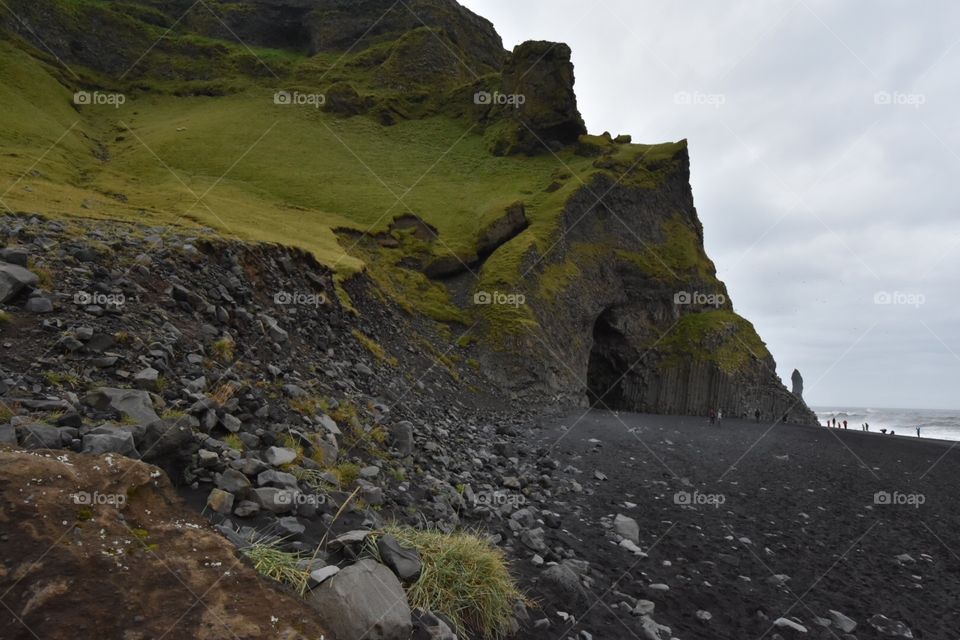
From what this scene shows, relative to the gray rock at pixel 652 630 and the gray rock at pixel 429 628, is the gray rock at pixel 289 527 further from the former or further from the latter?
the gray rock at pixel 652 630


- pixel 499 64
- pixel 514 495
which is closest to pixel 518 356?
pixel 514 495

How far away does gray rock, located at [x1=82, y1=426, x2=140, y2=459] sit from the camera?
5093mm

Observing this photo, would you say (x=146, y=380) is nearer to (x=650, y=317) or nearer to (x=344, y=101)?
(x=650, y=317)

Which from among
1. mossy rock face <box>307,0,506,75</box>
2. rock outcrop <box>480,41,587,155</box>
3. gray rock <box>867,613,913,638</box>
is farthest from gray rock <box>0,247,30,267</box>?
mossy rock face <box>307,0,506,75</box>

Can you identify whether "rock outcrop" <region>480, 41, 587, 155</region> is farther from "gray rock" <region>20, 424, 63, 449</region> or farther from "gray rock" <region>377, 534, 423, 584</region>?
Answer: "gray rock" <region>20, 424, 63, 449</region>

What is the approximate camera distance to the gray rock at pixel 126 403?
235 inches

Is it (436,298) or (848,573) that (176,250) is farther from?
(436,298)

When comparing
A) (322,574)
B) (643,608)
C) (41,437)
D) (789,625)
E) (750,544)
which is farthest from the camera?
(750,544)

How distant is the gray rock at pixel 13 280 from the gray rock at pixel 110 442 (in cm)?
408

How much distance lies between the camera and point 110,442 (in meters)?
5.20

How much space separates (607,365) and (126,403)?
52251 millimetres

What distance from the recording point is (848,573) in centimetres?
966

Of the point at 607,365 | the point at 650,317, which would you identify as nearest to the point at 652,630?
the point at 650,317

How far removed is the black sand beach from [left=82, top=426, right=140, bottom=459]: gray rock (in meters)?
5.34
